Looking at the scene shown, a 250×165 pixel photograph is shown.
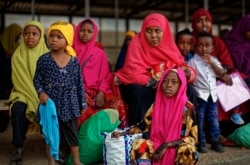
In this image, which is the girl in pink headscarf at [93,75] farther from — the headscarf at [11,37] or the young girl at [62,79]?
the headscarf at [11,37]

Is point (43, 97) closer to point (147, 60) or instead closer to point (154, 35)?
point (147, 60)

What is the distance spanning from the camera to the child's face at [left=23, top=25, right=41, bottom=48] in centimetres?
326

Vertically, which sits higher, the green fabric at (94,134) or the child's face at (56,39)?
the child's face at (56,39)

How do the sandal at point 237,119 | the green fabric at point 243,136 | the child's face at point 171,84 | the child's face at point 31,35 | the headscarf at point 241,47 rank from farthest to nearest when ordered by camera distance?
the headscarf at point 241,47
the sandal at point 237,119
the green fabric at point 243,136
the child's face at point 31,35
the child's face at point 171,84

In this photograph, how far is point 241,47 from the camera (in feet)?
13.6

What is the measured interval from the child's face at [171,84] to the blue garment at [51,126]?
0.90 metres

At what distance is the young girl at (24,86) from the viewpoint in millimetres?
3105

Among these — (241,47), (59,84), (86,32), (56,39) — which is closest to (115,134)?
(59,84)

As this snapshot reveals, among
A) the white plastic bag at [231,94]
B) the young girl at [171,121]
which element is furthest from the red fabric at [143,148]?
the white plastic bag at [231,94]

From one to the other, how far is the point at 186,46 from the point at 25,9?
23.0 feet

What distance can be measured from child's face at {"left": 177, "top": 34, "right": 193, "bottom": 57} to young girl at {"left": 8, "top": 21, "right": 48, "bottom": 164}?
151 centimetres

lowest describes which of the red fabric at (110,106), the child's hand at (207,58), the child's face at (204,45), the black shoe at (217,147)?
the black shoe at (217,147)

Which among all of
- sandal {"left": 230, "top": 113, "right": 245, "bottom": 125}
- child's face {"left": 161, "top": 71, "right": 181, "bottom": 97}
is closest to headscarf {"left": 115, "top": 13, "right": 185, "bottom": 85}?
child's face {"left": 161, "top": 71, "right": 181, "bottom": 97}

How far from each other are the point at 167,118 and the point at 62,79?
35.3 inches
